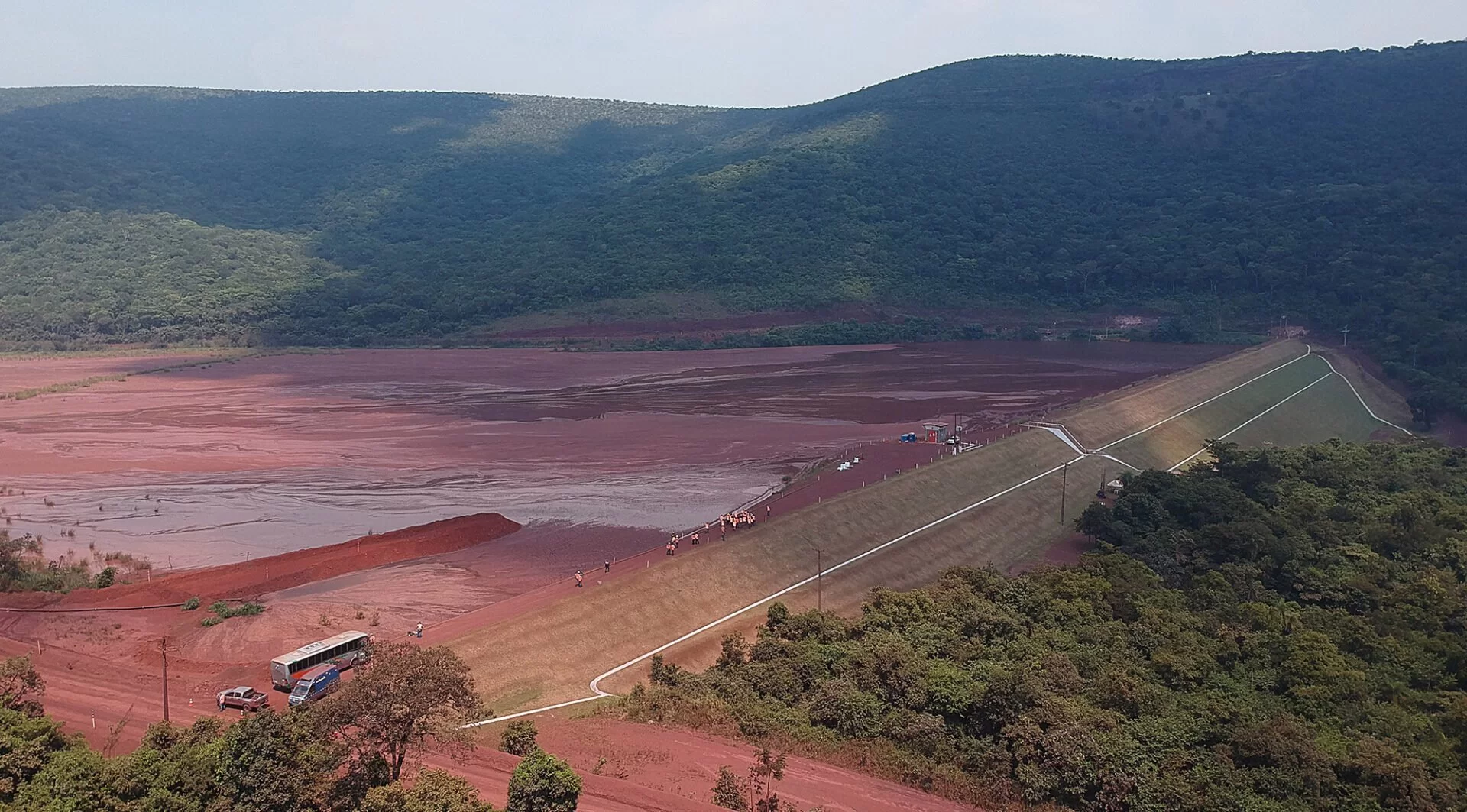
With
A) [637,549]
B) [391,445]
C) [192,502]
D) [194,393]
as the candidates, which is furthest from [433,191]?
[637,549]

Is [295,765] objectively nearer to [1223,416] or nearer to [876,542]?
[876,542]

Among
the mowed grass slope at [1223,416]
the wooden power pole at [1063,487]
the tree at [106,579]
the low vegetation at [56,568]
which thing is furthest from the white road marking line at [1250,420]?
the tree at [106,579]

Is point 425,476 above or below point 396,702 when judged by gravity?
below

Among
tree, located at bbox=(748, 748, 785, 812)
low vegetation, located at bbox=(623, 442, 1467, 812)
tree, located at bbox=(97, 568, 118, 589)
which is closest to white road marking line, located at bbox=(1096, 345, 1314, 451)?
low vegetation, located at bbox=(623, 442, 1467, 812)

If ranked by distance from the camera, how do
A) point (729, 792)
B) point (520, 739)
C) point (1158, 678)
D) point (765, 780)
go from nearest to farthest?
1. point (729, 792)
2. point (765, 780)
3. point (520, 739)
4. point (1158, 678)

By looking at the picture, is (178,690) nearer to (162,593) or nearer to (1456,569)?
(162,593)

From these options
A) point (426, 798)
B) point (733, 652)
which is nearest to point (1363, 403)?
point (733, 652)

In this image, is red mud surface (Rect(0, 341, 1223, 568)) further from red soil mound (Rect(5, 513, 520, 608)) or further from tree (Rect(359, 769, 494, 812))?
tree (Rect(359, 769, 494, 812))

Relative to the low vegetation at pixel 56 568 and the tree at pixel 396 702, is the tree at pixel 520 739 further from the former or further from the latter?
the low vegetation at pixel 56 568
